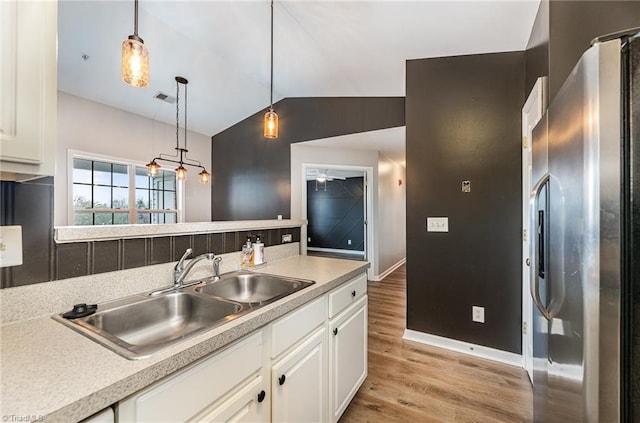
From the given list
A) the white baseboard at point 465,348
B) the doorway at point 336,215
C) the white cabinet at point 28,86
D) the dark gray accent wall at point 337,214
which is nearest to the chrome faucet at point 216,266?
the white cabinet at point 28,86

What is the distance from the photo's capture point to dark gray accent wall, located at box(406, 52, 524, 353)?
7.36ft

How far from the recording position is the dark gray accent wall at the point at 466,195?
2.24m

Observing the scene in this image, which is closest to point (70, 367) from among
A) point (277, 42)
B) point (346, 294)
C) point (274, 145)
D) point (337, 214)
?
point (346, 294)

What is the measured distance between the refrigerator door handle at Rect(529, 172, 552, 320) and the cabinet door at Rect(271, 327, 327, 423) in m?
0.93

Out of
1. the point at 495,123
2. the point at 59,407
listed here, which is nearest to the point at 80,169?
the point at 59,407

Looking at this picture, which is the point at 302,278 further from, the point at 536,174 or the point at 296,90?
the point at 296,90

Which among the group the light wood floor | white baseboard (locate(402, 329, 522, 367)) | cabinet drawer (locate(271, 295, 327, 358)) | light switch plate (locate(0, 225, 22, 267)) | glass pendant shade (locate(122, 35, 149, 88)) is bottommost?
the light wood floor

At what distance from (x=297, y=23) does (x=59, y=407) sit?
288 centimetres

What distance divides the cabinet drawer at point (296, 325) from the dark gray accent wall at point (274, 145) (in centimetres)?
302

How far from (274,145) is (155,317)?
13.9 ft

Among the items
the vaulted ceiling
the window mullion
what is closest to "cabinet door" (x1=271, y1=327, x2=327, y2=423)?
the vaulted ceiling

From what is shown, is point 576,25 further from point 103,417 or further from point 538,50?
point 103,417

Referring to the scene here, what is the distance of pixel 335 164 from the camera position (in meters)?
4.82

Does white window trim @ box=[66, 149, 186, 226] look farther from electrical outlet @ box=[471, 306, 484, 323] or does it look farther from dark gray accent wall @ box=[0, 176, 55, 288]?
electrical outlet @ box=[471, 306, 484, 323]
